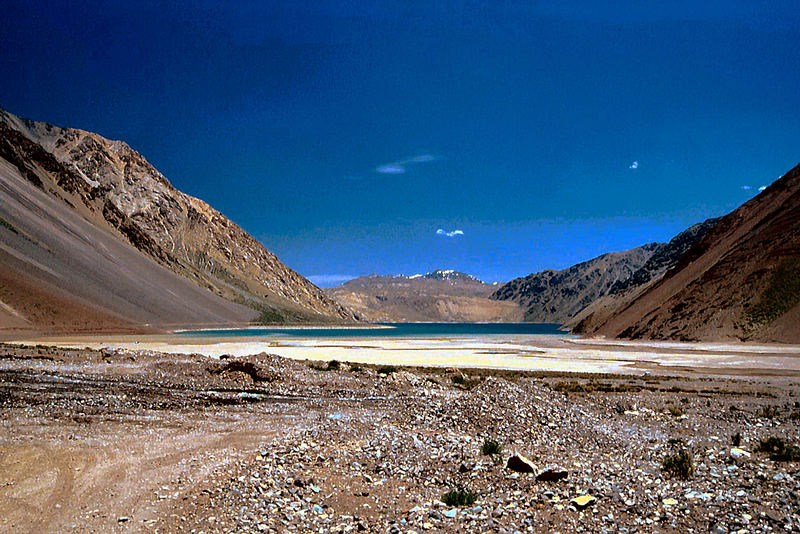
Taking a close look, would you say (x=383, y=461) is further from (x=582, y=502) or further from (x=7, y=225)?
(x=7, y=225)

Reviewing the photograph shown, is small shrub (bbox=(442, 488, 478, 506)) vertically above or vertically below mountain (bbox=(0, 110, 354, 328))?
below

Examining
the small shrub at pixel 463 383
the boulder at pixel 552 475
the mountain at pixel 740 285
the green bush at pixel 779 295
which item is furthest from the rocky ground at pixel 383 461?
the mountain at pixel 740 285

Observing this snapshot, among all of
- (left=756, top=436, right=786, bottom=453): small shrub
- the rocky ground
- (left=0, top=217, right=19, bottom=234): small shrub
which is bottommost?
the rocky ground

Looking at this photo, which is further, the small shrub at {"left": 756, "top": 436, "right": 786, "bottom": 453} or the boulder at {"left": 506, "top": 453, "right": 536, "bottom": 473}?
the small shrub at {"left": 756, "top": 436, "right": 786, "bottom": 453}

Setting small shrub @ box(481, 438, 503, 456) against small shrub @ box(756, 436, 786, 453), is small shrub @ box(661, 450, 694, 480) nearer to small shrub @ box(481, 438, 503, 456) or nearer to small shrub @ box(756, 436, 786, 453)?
small shrub @ box(756, 436, 786, 453)

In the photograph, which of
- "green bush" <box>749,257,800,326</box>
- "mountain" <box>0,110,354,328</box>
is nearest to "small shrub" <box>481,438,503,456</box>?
"green bush" <box>749,257,800,326</box>

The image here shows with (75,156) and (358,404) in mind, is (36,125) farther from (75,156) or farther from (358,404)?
(358,404)

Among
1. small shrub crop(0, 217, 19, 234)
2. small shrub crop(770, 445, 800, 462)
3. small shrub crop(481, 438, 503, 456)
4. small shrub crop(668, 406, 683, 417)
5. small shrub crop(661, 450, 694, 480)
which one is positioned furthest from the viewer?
small shrub crop(0, 217, 19, 234)
